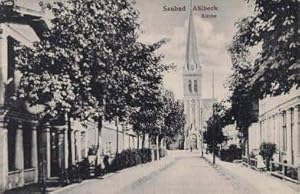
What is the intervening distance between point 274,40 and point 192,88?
1675 centimetres

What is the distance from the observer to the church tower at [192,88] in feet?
40.0

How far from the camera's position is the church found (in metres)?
12.3

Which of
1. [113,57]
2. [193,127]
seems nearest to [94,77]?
[113,57]

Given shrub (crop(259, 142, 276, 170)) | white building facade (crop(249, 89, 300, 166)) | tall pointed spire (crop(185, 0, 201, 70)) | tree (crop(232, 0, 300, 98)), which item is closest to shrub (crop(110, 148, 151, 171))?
white building facade (crop(249, 89, 300, 166))

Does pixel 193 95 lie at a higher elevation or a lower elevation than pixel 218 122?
higher

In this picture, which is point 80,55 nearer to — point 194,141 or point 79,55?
point 79,55

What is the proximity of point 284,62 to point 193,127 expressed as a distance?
60472mm

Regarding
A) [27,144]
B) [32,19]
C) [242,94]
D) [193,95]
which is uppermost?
[32,19]

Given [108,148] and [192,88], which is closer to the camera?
[192,88]

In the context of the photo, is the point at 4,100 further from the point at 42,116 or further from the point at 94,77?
the point at 94,77

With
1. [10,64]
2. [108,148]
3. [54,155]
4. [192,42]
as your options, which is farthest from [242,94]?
[108,148]

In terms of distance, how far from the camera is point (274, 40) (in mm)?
10836

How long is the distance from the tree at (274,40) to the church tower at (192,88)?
1.03 metres

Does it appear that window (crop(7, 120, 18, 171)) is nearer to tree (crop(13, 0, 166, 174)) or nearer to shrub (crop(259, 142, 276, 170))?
tree (crop(13, 0, 166, 174))
